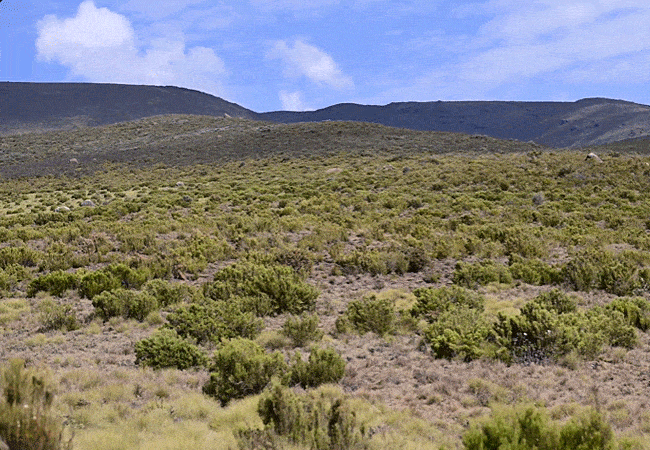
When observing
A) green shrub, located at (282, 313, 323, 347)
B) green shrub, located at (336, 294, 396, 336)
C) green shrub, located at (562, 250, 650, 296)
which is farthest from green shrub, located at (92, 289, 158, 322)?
green shrub, located at (562, 250, 650, 296)

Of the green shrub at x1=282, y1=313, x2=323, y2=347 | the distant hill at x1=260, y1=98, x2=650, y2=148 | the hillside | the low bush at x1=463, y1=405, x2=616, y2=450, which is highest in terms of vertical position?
the distant hill at x1=260, y1=98, x2=650, y2=148

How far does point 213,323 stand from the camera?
26.9 ft

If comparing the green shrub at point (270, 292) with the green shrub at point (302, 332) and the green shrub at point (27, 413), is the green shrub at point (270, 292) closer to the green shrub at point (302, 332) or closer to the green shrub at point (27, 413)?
the green shrub at point (302, 332)

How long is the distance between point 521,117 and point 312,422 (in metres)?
160

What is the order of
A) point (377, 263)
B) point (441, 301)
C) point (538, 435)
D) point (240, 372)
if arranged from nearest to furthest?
1. point (538, 435)
2. point (240, 372)
3. point (441, 301)
4. point (377, 263)

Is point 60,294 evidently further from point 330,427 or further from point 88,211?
point 88,211

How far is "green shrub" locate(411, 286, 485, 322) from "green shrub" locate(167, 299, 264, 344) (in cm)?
328

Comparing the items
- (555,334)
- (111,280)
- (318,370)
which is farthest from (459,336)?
(111,280)

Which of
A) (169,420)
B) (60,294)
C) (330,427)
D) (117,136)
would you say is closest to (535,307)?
(330,427)

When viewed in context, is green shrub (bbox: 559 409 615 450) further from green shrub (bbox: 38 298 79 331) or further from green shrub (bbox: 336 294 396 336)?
green shrub (bbox: 38 298 79 331)

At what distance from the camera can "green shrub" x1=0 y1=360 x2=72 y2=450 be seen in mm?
3717

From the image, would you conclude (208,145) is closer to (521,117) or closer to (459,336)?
(459,336)

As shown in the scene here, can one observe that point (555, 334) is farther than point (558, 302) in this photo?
No

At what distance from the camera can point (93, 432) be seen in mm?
4750
